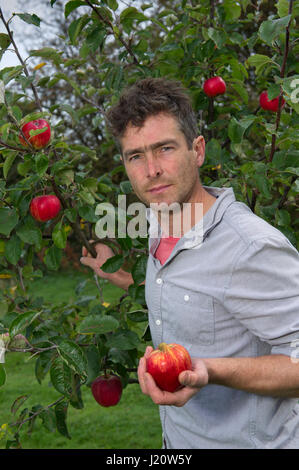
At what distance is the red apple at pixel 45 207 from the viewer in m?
1.70

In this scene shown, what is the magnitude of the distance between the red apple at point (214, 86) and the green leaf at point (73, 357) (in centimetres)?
129

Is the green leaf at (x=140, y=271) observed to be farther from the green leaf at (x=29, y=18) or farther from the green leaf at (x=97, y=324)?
the green leaf at (x=29, y=18)

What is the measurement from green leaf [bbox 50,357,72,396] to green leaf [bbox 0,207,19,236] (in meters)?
0.52

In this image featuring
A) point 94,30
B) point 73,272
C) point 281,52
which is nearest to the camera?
point 281,52

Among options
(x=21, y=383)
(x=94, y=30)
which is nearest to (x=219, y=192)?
(x=94, y=30)

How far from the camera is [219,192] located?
4.90ft

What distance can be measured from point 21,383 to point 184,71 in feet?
10.7

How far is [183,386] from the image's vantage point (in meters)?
1.13

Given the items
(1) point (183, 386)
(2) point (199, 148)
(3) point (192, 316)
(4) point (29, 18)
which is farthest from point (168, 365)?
(4) point (29, 18)

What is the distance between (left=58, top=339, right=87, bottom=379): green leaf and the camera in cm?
143

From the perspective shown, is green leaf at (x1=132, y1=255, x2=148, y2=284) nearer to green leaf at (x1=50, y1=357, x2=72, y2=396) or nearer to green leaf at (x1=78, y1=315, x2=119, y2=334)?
green leaf at (x1=78, y1=315, x2=119, y2=334)

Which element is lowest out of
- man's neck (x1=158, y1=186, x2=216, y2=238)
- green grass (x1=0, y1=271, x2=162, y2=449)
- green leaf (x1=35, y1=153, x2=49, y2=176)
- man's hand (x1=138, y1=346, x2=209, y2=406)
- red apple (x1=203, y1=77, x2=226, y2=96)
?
green grass (x1=0, y1=271, x2=162, y2=449)

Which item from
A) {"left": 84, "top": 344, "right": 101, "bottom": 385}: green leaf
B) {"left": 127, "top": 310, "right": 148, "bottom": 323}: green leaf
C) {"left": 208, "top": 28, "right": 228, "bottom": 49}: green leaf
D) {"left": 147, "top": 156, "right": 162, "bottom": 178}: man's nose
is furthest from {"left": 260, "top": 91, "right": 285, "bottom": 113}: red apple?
{"left": 84, "top": 344, "right": 101, "bottom": 385}: green leaf

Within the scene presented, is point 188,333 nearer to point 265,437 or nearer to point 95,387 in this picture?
point 265,437
